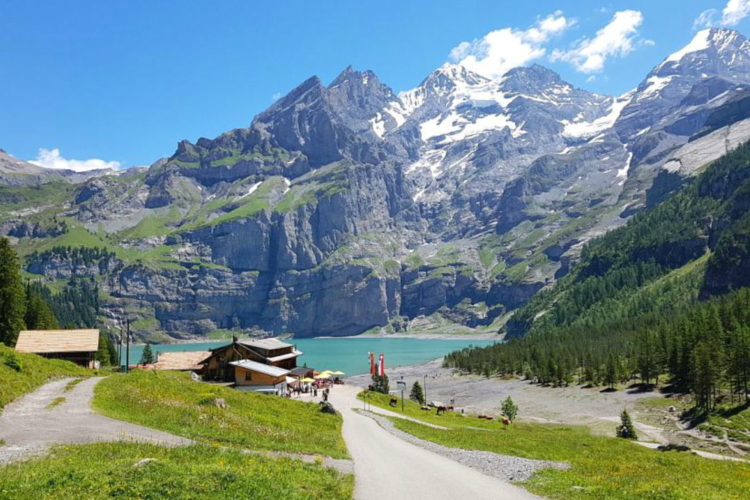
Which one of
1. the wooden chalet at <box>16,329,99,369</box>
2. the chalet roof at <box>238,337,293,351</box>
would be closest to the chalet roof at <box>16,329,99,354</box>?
the wooden chalet at <box>16,329,99,369</box>

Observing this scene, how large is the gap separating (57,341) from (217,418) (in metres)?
53.7

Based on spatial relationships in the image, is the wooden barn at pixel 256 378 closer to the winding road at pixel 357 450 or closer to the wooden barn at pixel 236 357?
the wooden barn at pixel 236 357

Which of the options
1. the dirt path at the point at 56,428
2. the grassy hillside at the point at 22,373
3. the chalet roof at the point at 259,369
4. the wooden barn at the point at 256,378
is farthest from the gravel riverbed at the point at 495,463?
the wooden barn at the point at 256,378

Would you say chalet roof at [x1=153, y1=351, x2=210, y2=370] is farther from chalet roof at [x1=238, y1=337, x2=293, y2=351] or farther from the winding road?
the winding road

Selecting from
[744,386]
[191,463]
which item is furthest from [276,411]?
[744,386]

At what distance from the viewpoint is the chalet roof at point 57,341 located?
71025mm

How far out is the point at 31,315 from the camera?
108m

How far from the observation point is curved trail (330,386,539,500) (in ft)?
65.3

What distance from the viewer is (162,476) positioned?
1559 cm

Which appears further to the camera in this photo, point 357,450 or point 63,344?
point 63,344

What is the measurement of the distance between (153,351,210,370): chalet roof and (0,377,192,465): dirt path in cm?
5235

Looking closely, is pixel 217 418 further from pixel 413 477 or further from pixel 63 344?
pixel 63 344

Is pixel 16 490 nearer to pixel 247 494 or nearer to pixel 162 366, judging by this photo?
pixel 247 494

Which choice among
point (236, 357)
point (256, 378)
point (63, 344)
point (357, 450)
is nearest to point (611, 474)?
point (357, 450)
